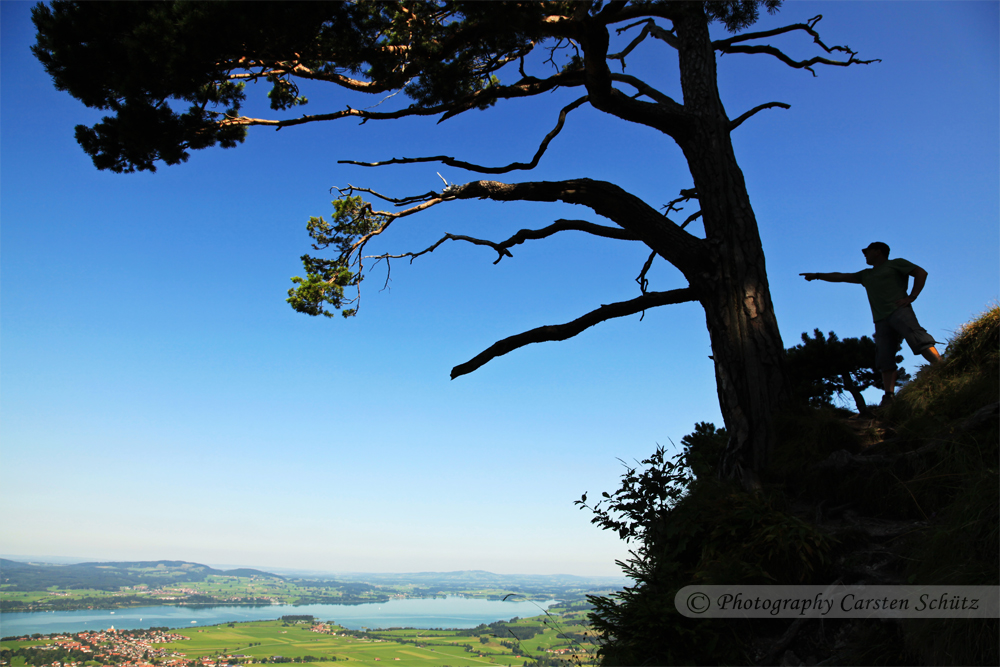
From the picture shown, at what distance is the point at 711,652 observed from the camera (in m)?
3.01

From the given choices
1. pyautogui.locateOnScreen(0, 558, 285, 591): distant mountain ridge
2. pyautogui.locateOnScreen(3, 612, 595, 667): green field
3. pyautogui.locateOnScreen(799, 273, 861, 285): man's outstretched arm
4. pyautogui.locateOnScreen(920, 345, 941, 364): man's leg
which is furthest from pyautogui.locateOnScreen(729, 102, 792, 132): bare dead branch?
pyautogui.locateOnScreen(0, 558, 285, 591): distant mountain ridge

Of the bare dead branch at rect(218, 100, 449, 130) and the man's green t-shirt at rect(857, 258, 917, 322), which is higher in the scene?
the bare dead branch at rect(218, 100, 449, 130)

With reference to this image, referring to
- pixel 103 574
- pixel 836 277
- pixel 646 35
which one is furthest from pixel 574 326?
pixel 103 574

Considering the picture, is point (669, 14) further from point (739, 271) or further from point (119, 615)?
point (119, 615)

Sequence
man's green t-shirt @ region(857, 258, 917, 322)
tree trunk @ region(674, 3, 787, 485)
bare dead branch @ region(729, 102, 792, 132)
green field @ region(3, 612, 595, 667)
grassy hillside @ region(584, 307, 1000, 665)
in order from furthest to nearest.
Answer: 1. green field @ region(3, 612, 595, 667)
2. bare dead branch @ region(729, 102, 792, 132)
3. man's green t-shirt @ region(857, 258, 917, 322)
4. tree trunk @ region(674, 3, 787, 485)
5. grassy hillside @ region(584, 307, 1000, 665)

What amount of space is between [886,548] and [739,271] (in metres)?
2.79

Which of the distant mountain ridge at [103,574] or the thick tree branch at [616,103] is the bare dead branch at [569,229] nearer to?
the thick tree branch at [616,103]

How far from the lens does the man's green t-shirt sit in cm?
501

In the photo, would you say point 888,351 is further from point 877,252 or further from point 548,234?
point 548,234

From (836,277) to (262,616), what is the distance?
78.3 meters

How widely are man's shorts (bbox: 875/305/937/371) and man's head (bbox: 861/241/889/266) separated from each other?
55cm

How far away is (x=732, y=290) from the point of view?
5152 millimetres

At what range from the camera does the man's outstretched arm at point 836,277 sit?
5375mm

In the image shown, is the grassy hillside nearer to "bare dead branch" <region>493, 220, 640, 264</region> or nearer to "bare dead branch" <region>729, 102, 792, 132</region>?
"bare dead branch" <region>493, 220, 640, 264</region>
